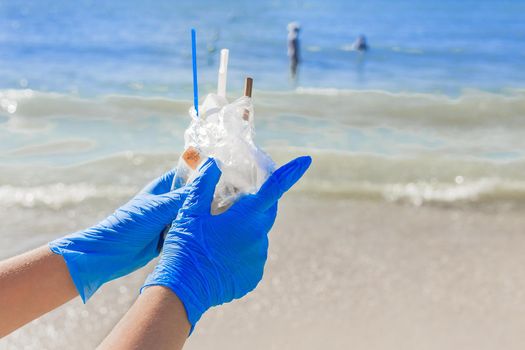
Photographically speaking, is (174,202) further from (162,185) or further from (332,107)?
(332,107)

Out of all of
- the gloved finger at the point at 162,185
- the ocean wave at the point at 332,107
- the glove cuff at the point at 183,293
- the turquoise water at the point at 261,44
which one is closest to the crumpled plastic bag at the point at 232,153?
the gloved finger at the point at 162,185

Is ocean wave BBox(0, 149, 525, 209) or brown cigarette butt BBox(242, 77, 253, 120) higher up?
brown cigarette butt BBox(242, 77, 253, 120)

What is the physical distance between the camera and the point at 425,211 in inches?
209

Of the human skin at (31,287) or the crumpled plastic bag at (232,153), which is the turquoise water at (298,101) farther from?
the human skin at (31,287)

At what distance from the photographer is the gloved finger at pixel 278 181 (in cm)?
217

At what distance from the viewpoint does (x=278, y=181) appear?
86.0 inches

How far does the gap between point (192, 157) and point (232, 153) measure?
174 millimetres

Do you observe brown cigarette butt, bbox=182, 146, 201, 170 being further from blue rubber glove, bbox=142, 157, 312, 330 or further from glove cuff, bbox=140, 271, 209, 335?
glove cuff, bbox=140, 271, 209, 335

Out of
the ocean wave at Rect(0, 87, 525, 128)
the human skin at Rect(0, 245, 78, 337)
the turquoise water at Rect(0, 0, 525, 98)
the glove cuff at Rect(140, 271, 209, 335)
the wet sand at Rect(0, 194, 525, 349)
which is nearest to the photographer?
the glove cuff at Rect(140, 271, 209, 335)

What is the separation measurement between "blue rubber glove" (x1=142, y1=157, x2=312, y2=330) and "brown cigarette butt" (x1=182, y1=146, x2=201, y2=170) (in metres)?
0.15

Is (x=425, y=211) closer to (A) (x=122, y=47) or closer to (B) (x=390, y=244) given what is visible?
(B) (x=390, y=244)

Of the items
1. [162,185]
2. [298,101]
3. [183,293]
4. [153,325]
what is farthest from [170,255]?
[298,101]

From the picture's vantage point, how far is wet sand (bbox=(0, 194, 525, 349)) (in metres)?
3.62

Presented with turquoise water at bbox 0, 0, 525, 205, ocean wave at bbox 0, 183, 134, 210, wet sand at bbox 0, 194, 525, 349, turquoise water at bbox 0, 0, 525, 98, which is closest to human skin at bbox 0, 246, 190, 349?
wet sand at bbox 0, 194, 525, 349
